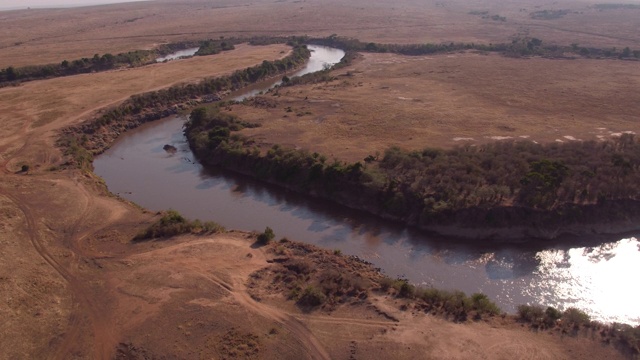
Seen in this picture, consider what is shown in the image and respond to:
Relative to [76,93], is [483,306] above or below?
below

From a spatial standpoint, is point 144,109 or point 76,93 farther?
point 76,93

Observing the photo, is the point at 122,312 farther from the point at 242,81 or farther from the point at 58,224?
the point at 242,81

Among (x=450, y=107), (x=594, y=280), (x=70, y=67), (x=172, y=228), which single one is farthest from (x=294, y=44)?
(x=594, y=280)

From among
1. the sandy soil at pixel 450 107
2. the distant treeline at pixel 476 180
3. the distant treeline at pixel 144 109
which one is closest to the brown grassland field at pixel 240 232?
the sandy soil at pixel 450 107

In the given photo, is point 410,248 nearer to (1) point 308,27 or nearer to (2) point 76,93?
(2) point 76,93

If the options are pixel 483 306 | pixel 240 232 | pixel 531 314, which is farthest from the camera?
pixel 240 232

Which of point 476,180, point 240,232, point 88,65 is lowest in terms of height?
point 240,232

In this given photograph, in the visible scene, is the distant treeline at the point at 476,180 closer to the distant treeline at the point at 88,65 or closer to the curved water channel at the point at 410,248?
the curved water channel at the point at 410,248

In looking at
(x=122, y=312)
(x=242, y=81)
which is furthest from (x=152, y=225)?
(x=242, y=81)
